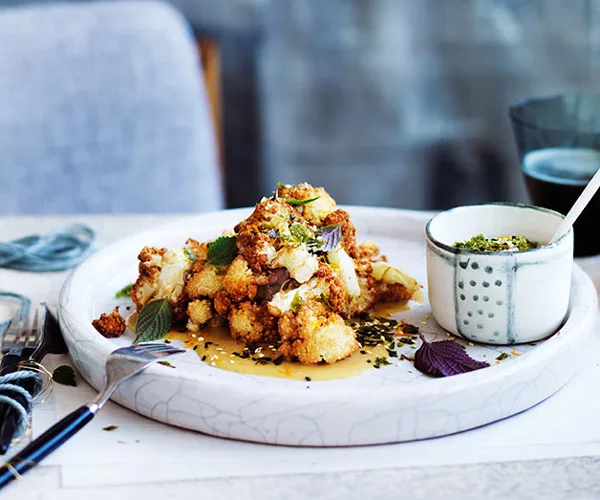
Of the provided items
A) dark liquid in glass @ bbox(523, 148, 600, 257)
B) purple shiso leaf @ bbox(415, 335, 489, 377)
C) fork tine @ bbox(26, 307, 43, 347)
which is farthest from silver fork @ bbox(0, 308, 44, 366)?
dark liquid in glass @ bbox(523, 148, 600, 257)

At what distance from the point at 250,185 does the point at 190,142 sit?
0.73 metres

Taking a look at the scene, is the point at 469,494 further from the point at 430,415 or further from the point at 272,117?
the point at 272,117

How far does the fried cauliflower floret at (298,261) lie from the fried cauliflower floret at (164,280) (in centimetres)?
15

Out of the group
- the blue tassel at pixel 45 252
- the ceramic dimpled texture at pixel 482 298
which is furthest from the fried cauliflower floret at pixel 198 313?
the blue tassel at pixel 45 252

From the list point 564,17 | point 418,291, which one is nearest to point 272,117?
point 564,17

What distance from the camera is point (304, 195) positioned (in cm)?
129

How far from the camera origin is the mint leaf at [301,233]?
4.01 ft

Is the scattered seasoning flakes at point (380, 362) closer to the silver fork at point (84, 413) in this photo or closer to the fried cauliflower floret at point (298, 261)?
the fried cauliflower floret at point (298, 261)

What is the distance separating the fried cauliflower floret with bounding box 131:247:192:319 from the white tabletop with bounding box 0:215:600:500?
0.69ft

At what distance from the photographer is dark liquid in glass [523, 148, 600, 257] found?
1608 mm

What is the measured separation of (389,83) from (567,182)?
1821 mm

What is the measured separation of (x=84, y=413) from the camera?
101 cm

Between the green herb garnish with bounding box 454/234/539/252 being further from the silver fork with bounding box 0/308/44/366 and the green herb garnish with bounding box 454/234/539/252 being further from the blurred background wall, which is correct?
the blurred background wall

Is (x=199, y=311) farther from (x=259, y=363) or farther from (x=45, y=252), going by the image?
(x=45, y=252)
